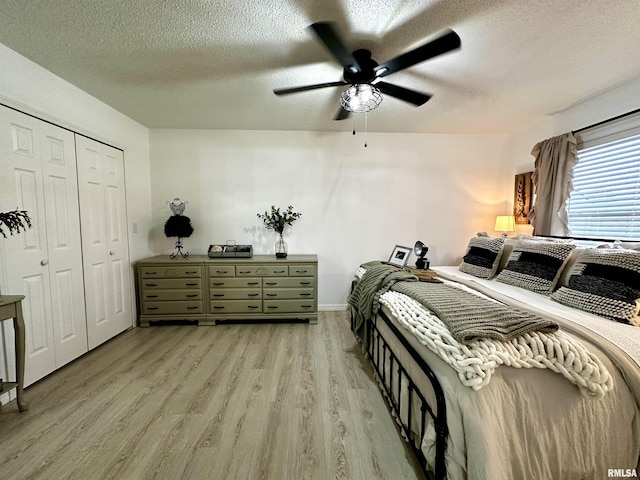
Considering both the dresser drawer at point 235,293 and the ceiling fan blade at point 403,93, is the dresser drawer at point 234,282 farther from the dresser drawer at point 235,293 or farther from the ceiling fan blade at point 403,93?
the ceiling fan blade at point 403,93

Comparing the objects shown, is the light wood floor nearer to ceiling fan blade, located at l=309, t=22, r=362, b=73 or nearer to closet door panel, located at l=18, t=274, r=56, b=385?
closet door panel, located at l=18, t=274, r=56, b=385

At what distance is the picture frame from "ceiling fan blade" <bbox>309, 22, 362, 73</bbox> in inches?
115

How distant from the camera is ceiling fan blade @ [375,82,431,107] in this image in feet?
6.21

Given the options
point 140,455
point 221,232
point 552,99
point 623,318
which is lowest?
point 140,455

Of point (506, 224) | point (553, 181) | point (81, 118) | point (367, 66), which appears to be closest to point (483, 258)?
point (506, 224)

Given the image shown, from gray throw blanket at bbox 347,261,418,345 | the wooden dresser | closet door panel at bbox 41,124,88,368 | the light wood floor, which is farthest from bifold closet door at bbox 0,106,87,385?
gray throw blanket at bbox 347,261,418,345

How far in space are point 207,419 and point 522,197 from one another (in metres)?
4.13

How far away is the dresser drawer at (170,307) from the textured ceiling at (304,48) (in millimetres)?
2214

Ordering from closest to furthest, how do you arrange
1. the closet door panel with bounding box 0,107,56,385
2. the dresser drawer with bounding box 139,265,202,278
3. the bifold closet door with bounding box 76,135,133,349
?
the closet door panel with bounding box 0,107,56,385 → the bifold closet door with bounding box 76,135,133,349 → the dresser drawer with bounding box 139,265,202,278

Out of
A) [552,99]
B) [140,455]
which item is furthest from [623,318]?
[140,455]

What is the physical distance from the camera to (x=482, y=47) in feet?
5.88

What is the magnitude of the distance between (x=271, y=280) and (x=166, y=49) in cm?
233

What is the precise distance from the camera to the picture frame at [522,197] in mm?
3283

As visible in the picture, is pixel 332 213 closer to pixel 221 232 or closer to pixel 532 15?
pixel 221 232
